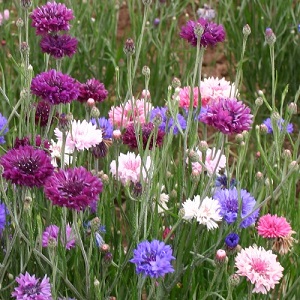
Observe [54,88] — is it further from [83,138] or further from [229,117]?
[229,117]

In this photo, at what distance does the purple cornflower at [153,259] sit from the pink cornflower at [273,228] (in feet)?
0.71

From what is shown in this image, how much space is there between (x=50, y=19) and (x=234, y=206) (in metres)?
0.58

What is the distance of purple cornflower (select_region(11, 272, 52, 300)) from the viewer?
143cm

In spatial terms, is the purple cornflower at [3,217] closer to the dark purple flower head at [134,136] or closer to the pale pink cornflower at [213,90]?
the dark purple flower head at [134,136]

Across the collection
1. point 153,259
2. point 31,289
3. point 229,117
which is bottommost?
point 31,289

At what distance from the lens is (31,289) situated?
4.71 ft

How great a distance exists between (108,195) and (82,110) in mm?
1005

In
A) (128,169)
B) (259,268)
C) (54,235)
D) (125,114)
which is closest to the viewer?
(259,268)

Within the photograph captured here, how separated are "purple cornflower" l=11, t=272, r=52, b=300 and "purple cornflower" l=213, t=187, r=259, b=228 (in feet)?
1.21

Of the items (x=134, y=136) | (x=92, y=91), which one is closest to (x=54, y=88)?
(x=134, y=136)

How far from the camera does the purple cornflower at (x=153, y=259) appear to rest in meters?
1.35

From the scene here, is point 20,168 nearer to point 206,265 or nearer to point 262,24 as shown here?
point 206,265

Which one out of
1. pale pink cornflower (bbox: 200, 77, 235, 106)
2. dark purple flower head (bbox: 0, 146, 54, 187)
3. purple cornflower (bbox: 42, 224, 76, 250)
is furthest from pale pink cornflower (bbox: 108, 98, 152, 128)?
dark purple flower head (bbox: 0, 146, 54, 187)

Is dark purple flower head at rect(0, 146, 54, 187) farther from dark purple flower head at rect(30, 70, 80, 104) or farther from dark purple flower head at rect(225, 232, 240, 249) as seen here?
dark purple flower head at rect(225, 232, 240, 249)
